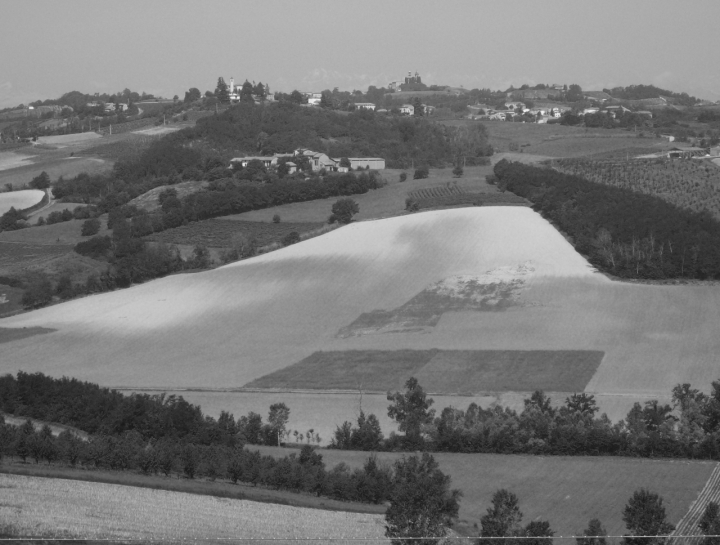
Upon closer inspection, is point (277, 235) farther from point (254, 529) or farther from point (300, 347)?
point (254, 529)

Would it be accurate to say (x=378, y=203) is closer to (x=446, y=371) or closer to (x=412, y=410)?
(x=446, y=371)

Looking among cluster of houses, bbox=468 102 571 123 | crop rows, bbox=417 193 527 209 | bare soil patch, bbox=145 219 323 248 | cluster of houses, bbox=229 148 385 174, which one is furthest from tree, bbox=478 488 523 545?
cluster of houses, bbox=468 102 571 123

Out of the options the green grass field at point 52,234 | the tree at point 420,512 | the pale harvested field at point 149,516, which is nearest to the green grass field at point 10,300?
the green grass field at point 52,234

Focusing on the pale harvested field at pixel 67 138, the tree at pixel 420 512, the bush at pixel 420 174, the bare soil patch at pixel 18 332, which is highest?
the pale harvested field at pixel 67 138

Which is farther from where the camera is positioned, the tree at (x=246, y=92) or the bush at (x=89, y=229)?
the tree at (x=246, y=92)

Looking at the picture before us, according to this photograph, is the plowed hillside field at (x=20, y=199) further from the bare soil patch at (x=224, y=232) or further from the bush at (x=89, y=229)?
the bare soil patch at (x=224, y=232)

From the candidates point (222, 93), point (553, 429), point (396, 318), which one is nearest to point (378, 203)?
point (396, 318)

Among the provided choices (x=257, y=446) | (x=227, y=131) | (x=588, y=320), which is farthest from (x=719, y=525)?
(x=227, y=131)

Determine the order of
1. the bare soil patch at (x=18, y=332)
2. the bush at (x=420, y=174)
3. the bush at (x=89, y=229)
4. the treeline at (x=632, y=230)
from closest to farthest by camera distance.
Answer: the bare soil patch at (x=18, y=332)
the treeline at (x=632, y=230)
the bush at (x=89, y=229)
the bush at (x=420, y=174)
